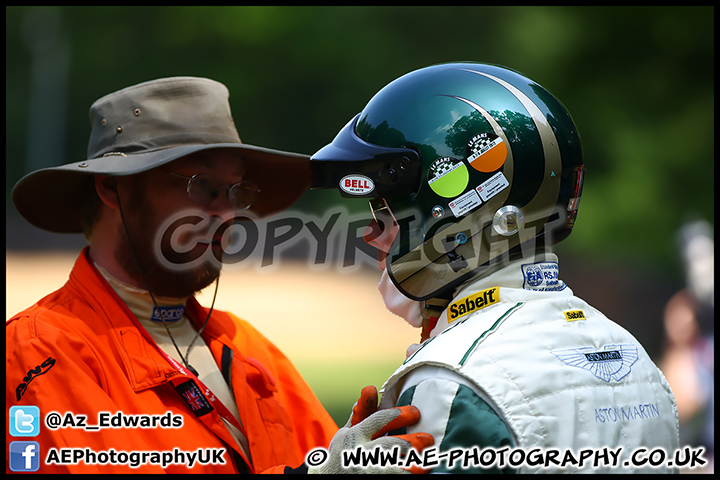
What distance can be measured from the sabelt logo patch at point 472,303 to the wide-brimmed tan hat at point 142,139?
4.61 feet

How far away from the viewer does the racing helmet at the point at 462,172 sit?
8.41 feet

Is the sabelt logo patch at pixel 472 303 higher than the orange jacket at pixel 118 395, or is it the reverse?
the sabelt logo patch at pixel 472 303

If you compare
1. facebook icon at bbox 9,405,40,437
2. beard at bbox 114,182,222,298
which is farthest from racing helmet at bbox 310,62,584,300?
facebook icon at bbox 9,405,40,437

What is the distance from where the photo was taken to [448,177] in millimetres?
2594

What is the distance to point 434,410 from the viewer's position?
2.19 metres

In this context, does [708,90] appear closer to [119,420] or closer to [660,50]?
[660,50]

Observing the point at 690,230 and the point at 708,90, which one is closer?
the point at 690,230

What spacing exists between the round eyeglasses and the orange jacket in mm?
582

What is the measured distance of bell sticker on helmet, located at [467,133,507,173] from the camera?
2.55 m

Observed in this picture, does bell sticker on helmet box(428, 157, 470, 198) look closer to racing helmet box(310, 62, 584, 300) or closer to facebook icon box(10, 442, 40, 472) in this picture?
racing helmet box(310, 62, 584, 300)

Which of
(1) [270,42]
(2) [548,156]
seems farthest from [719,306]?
(1) [270,42]

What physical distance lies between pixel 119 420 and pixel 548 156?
6.22ft

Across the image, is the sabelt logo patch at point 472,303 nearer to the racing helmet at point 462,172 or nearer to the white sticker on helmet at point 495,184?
the racing helmet at point 462,172

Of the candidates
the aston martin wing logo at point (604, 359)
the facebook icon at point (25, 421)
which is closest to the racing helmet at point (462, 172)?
the aston martin wing logo at point (604, 359)
